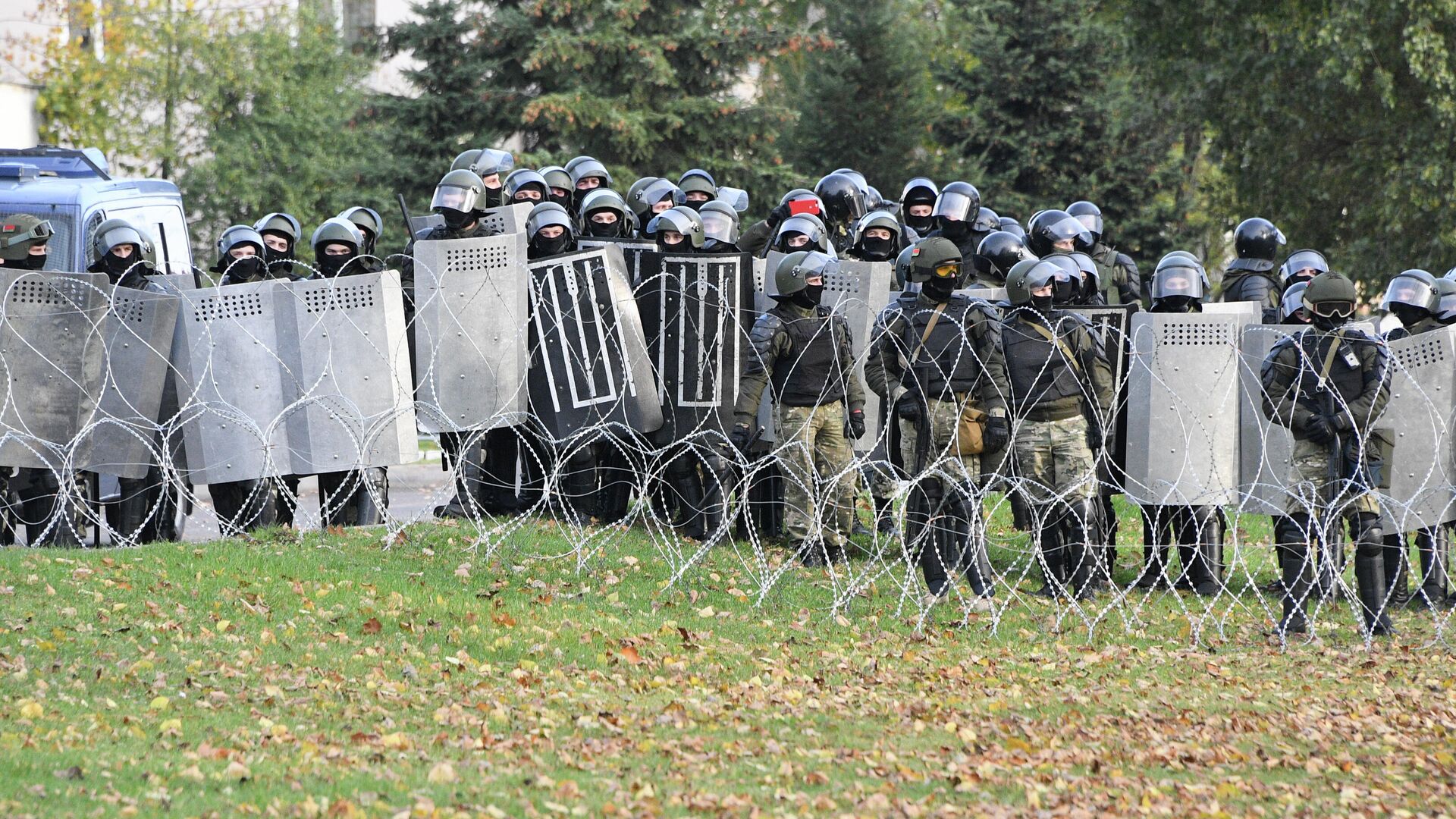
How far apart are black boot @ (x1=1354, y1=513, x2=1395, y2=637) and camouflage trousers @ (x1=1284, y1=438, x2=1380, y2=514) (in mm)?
84

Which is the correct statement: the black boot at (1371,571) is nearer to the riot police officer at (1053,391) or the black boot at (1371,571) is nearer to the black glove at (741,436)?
the riot police officer at (1053,391)

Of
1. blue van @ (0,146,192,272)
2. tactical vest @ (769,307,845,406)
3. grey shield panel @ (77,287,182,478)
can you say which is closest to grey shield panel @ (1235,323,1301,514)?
tactical vest @ (769,307,845,406)

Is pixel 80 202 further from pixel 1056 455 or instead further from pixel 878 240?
pixel 1056 455

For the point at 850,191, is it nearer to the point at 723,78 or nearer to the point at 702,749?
the point at 702,749

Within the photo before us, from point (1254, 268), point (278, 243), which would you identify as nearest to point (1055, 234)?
point (1254, 268)

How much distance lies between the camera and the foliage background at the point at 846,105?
2344 cm

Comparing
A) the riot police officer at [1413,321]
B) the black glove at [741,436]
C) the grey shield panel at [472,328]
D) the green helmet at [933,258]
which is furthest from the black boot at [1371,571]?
the grey shield panel at [472,328]

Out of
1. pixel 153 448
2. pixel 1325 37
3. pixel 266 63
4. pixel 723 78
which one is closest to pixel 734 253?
pixel 153 448

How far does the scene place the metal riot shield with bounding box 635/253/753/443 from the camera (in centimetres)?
1231

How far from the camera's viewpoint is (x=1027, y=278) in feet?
37.8

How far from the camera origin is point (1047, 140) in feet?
102

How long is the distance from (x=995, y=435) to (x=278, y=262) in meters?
5.30

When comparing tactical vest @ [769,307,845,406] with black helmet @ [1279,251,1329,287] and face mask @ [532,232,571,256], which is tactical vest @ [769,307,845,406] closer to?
face mask @ [532,232,571,256]

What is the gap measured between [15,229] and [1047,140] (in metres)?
21.5
